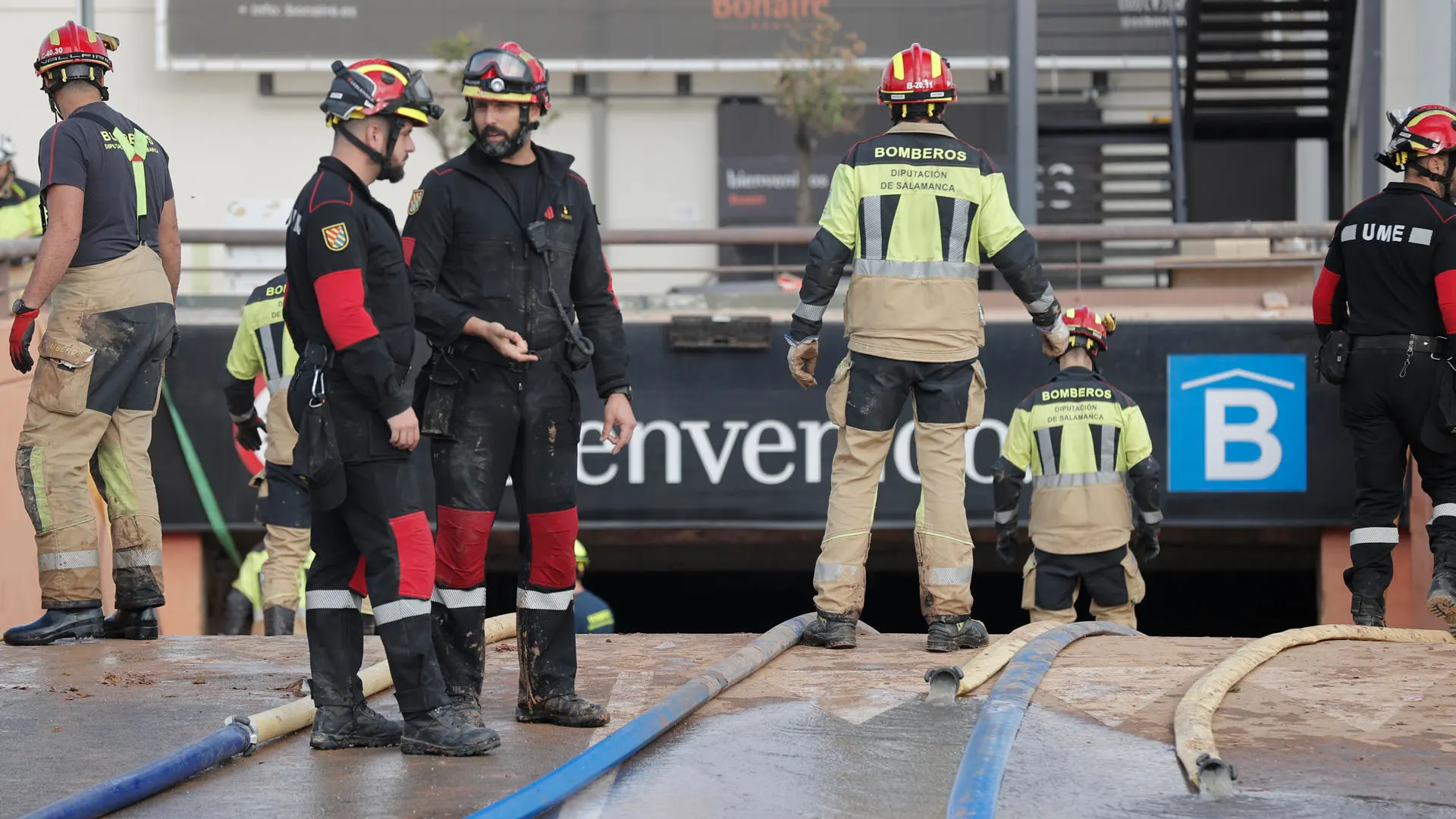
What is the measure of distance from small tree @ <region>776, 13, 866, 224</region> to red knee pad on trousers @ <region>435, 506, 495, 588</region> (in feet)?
69.5

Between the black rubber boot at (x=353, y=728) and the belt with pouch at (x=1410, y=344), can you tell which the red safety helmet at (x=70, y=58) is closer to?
the black rubber boot at (x=353, y=728)

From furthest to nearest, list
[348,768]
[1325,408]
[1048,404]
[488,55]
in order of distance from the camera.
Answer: [1325,408]
[1048,404]
[488,55]
[348,768]

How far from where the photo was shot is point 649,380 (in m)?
11.5

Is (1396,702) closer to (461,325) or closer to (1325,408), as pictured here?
(461,325)

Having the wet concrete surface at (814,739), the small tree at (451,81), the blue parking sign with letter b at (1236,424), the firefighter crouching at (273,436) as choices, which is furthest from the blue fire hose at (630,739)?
the small tree at (451,81)

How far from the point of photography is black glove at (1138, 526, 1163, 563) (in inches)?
360

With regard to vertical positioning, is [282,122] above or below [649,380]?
above

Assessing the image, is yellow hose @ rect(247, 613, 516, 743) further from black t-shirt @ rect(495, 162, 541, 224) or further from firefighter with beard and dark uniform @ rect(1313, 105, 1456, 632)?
firefighter with beard and dark uniform @ rect(1313, 105, 1456, 632)

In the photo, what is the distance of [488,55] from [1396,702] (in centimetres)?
362

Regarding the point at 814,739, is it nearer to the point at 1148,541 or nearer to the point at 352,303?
the point at 352,303

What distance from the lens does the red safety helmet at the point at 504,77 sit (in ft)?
17.0

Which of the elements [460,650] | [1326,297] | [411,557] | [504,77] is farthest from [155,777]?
[1326,297]

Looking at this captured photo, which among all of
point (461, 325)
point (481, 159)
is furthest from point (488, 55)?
point (461, 325)

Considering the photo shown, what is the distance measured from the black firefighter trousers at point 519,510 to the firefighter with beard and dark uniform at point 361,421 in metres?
0.24
